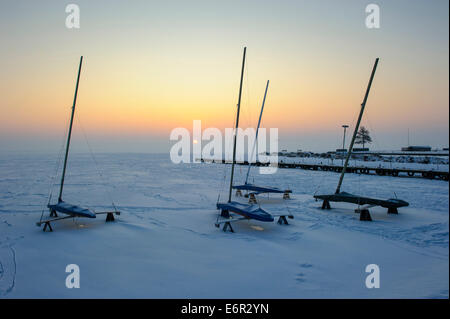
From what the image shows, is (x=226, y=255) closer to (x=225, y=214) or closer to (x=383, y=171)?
(x=225, y=214)

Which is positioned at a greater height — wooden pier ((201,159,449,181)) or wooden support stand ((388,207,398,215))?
wooden pier ((201,159,449,181))

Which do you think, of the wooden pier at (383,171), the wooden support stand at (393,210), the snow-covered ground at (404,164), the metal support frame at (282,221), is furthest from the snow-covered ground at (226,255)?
the snow-covered ground at (404,164)

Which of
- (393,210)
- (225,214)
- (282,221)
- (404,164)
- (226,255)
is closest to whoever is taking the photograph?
(226,255)

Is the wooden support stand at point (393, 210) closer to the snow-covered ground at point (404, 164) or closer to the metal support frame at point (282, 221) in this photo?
the metal support frame at point (282, 221)

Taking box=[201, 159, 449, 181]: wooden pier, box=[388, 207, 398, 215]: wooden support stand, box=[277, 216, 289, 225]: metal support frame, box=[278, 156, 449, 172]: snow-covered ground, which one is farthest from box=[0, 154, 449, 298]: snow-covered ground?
box=[278, 156, 449, 172]: snow-covered ground

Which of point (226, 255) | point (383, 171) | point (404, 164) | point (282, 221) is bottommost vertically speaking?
point (226, 255)

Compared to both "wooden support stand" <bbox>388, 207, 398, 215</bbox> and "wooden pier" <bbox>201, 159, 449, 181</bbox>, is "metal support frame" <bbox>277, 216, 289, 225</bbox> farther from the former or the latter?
"wooden pier" <bbox>201, 159, 449, 181</bbox>

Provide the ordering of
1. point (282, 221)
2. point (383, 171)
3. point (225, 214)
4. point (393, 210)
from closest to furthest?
point (282, 221), point (225, 214), point (393, 210), point (383, 171)

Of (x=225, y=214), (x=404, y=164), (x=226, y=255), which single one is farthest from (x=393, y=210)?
(x=404, y=164)

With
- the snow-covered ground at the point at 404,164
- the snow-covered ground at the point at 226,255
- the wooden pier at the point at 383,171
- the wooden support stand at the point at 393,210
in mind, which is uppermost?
the snow-covered ground at the point at 404,164

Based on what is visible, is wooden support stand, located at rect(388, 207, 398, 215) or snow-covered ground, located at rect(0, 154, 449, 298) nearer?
snow-covered ground, located at rect(0, 154, 449, 298)

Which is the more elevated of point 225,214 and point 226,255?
point 225,214
